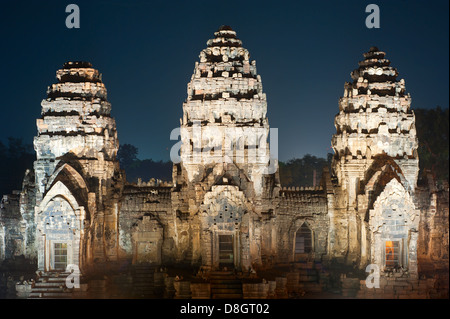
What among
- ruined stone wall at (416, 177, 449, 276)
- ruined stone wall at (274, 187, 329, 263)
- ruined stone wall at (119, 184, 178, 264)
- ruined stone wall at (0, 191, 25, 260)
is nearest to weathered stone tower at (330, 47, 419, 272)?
ruined stone wall at (274, 187, 329, 263)

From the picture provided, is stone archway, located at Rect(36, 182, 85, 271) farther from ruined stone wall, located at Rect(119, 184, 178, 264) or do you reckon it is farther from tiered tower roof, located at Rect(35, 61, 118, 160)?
ruined stone wall, located at Rect(119, 184, 178, 264)

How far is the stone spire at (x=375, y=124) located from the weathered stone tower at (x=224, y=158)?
308cm

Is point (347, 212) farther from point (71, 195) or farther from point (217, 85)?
point (71, 195)

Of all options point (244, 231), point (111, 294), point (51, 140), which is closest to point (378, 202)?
point (244, 231)

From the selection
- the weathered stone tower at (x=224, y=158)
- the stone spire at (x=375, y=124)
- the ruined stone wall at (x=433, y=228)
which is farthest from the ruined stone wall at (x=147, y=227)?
the ruined stone wall at (x=433, y=228)

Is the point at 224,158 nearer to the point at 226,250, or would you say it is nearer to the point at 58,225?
the point at 226,250

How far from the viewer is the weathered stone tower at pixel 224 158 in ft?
100

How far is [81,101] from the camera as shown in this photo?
33.1 metres

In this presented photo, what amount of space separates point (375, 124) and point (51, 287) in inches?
532

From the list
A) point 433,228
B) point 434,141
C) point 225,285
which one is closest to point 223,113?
point 225,285

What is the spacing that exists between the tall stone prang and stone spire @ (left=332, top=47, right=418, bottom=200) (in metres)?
9.07

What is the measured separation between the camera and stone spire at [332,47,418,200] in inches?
1297

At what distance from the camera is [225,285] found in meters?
30.0
